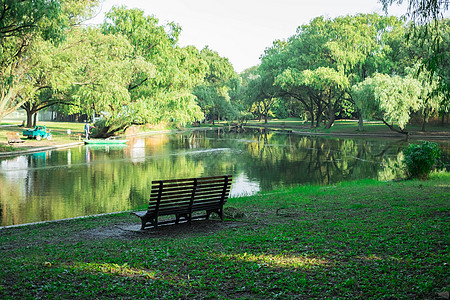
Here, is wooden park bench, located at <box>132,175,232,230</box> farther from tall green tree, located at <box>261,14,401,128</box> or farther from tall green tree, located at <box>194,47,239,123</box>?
tall green tree, located at <box>194,47,239,123</box>

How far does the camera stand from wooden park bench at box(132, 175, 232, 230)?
27.1ft

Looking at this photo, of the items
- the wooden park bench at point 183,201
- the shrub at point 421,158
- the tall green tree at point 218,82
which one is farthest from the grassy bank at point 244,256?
the tall green tree at point 218,82

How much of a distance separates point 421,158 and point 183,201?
34.6 ft

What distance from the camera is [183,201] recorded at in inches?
347

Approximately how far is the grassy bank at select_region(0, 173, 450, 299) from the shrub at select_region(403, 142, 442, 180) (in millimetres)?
6037

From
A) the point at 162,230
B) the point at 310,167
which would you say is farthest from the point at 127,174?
the point at 162,230

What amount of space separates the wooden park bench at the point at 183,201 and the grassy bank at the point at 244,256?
295 mm

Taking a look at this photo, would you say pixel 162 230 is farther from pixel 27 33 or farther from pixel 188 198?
pixel 27 33

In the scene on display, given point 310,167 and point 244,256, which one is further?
point 310,167

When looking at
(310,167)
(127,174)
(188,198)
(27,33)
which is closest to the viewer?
(188,198)

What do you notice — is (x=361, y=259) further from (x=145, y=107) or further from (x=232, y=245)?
(x=145, y=107)

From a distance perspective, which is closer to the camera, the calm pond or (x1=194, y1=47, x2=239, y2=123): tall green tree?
the calm pond

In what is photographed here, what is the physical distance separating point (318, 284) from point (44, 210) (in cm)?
913

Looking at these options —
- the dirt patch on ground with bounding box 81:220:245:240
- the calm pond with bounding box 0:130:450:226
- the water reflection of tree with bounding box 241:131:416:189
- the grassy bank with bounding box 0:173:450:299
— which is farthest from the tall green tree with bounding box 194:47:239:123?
the grassy bank with bounding box 0:173:450:299
